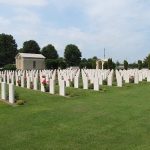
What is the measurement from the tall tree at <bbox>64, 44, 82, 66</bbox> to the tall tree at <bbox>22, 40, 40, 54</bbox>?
684 cm

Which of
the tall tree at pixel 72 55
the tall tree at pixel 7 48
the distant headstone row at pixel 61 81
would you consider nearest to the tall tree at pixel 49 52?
the tall tree at pixel 72 55

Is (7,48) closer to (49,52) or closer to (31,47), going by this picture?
(31,47)

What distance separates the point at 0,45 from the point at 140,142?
79.9m

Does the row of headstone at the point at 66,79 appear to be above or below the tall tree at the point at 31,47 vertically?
below

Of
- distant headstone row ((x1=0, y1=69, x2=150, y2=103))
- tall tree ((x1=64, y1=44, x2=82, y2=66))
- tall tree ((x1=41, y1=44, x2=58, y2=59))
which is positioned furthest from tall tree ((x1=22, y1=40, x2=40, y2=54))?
distant headstone row ((x1=0, y1=69, x2=150, y2=103))

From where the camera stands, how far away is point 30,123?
9.66 m

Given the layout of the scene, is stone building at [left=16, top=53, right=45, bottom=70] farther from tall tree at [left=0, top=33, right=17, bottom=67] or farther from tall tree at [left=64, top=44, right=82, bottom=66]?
tall tree at [left=0, top=33, right=17, bottom=67]

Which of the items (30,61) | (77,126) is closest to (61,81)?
(77,126)

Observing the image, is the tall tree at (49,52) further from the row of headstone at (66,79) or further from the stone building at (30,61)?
the row of headstone at (66,79)

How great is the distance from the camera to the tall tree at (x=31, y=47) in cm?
8556

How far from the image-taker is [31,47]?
86250 millimetres

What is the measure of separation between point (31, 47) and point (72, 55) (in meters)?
9.72

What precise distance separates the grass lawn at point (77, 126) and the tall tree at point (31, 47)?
72729mm

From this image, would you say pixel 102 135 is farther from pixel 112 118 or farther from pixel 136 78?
pixel 136 78
